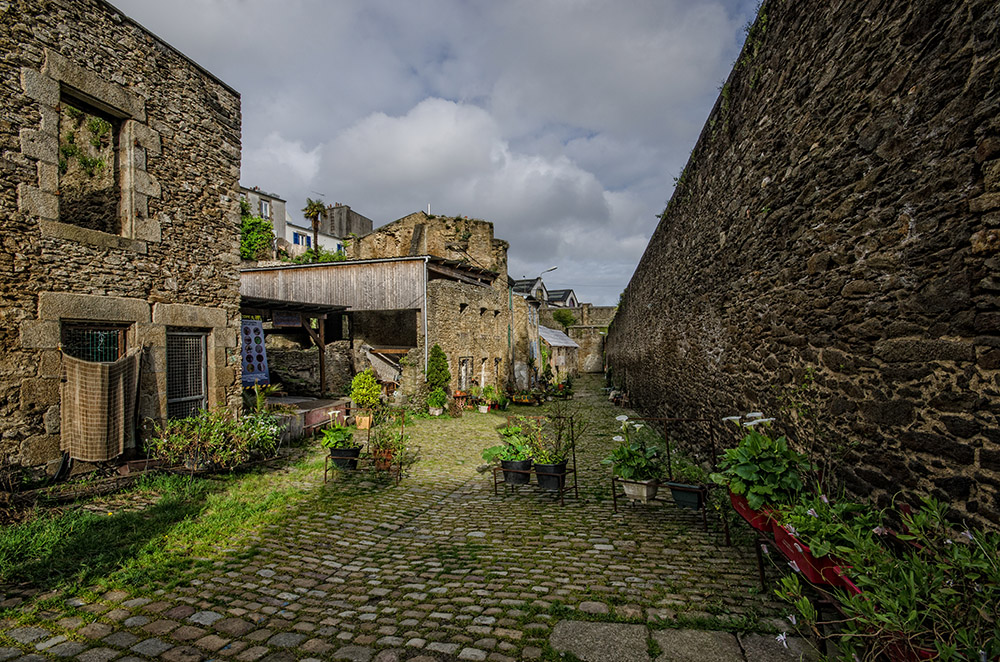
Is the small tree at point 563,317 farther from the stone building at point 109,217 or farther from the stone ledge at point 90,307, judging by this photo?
the stone ledge at point 90,307

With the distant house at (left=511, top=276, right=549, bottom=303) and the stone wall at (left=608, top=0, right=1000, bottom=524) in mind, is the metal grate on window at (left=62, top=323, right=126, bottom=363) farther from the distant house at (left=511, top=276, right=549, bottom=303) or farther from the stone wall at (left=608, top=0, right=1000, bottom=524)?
the distant house at (left=511, top=276, right=549, bottom=303)

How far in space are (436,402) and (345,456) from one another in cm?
806

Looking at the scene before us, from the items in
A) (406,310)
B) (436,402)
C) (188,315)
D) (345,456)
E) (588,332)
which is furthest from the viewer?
(588,332)

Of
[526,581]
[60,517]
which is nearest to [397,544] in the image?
[526,581]

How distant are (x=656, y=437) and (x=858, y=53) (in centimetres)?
857

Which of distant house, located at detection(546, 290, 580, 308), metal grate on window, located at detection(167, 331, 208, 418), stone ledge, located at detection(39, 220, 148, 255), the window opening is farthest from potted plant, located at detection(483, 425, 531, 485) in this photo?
distant house, located at detection(546, 290, 580, 308)

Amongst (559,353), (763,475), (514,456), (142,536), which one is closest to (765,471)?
(763,475)

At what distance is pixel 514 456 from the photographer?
6992 millimetres

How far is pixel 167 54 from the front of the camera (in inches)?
307

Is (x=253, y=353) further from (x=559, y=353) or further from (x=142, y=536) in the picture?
(x=559, y=353)

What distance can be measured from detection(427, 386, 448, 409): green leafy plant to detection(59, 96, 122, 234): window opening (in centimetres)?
973

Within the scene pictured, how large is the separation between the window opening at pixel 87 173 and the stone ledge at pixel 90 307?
1533 mm

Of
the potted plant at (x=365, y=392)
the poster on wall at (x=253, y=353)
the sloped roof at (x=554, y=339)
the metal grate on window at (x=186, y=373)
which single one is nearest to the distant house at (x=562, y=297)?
the sloped roof at (x=554, y=339)

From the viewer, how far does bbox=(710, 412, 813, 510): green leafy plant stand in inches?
140
